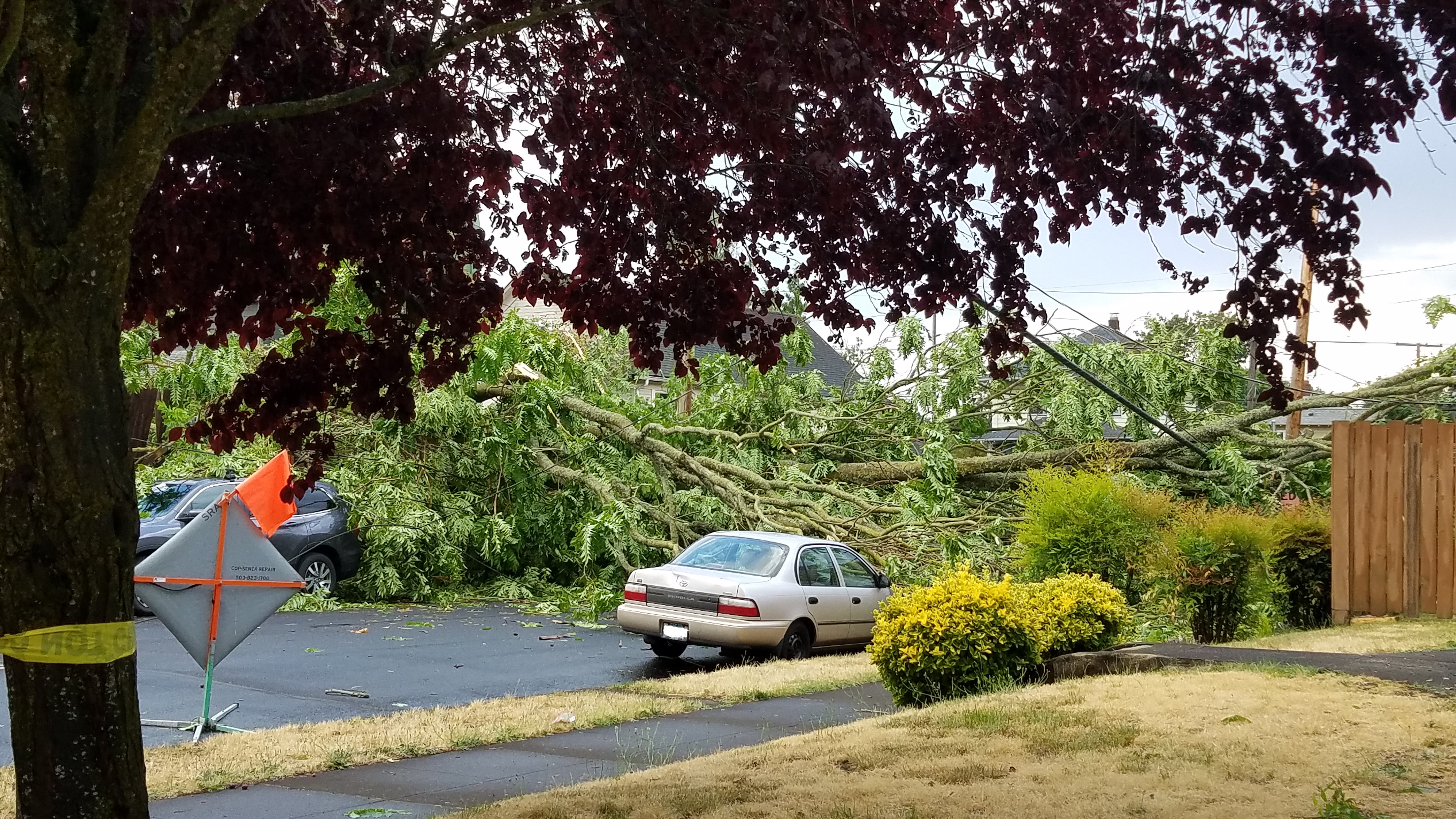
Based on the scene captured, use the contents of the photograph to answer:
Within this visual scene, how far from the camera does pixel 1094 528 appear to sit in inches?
550

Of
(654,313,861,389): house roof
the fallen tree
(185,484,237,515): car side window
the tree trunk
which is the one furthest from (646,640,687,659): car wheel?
(654,313,861,389): house roof

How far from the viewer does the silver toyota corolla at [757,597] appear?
1248cm

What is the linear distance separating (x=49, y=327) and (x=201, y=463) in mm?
14576

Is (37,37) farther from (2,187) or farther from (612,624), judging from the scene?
(612,624)

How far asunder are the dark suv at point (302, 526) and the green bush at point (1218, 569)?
982 cm

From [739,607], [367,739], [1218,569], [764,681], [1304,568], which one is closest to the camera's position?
[367,739]

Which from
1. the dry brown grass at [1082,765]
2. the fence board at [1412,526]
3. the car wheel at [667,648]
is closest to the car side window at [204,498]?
the car wheel at [667,648]

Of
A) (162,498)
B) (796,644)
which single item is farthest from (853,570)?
(162,498)

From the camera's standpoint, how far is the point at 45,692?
3975 mm

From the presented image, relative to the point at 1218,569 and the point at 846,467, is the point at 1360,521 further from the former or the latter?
the point at 846,467

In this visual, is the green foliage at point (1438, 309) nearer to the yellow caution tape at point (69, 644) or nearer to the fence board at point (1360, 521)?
the fence board at point (1360, 521)

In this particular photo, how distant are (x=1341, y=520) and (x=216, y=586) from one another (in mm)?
11473

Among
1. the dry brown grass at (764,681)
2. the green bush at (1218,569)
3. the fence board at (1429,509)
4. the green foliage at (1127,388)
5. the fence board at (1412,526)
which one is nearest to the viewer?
the dry brown grass at (764,681)

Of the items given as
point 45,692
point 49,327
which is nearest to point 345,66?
point 49,327
